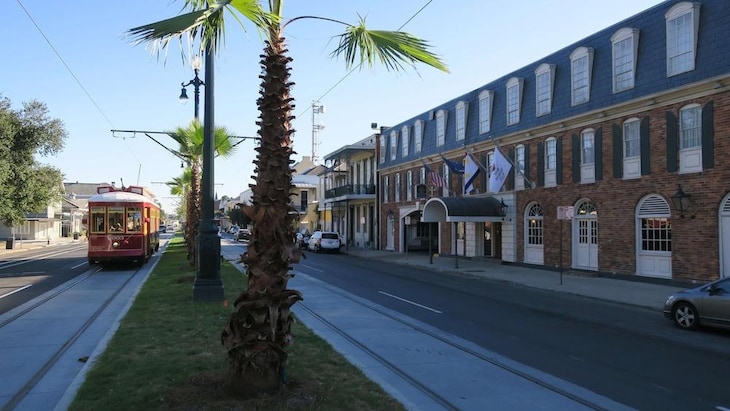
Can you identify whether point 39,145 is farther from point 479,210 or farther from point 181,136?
point 479,210

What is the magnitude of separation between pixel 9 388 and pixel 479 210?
22571 millimetres

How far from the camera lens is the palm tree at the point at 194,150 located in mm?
19359

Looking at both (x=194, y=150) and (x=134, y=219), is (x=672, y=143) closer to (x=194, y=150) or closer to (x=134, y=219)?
(x=194, y=150)

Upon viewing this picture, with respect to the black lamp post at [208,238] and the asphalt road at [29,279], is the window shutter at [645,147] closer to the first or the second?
the black lamp post at [208,238]

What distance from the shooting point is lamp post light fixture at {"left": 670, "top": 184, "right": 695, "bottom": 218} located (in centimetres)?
1680

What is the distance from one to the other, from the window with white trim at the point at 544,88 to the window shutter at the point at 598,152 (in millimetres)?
3183

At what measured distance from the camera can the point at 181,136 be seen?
69.5 ft

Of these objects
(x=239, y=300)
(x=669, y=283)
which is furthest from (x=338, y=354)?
(x=669, y=283)

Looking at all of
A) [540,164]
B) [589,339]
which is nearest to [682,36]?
[540,164]

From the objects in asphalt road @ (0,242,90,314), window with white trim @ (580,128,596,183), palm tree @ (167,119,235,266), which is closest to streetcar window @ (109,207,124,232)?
asphalt road @ (0,242,90,314)

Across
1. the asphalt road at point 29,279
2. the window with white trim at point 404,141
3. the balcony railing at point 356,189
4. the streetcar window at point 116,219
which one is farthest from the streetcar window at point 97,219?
the balcony railing at point 356,189

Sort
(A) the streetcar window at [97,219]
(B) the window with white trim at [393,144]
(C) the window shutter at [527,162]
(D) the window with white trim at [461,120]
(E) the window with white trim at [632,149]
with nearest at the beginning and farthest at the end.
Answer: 1. (E) the window with white trim at [632,149]
2. (A) the streetcar window at [97,219]
3. (C) the window shutter at [527,162]
4. (D) the window with white trim at [461,120]
5. (B) the window with white trim at [393,144]

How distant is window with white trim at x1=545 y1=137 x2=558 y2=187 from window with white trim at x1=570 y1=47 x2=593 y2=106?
2.05 m

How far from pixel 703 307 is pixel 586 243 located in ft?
37.1
